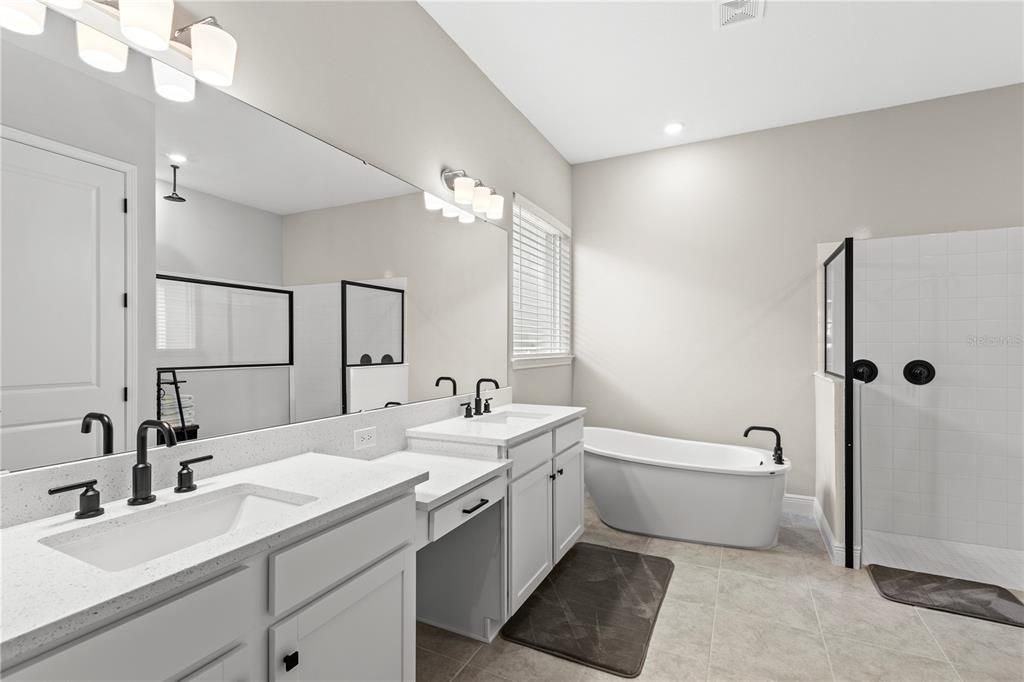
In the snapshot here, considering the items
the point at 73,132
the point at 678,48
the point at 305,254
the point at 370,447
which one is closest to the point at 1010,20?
the point at 678,48

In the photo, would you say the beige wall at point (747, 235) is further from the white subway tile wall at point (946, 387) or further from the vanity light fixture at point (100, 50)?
the vanity light fixture at point (100, 50)

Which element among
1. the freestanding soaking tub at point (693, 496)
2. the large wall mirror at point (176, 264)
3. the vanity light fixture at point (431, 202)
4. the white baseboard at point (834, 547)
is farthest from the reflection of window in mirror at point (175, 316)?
the white baseboard at point (834, 547)

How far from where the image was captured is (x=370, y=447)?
6.78 feet

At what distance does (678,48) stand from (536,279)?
67.2 inches

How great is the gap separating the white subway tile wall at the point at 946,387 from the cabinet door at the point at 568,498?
1.99 meters

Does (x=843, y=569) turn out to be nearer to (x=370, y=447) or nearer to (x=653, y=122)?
(x=370, y=447)

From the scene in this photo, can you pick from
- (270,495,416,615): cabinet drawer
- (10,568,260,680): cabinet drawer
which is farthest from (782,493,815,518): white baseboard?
(10,568,260,680): cabinet drawer

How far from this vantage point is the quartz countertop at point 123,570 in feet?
2.31

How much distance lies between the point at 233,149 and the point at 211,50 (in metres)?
0.27

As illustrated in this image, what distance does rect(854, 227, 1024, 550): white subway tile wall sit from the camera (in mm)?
2990

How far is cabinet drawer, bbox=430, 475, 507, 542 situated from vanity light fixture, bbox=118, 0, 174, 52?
1.49 metres

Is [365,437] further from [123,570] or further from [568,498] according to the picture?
[568,498]

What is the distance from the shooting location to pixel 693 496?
308 centimetres

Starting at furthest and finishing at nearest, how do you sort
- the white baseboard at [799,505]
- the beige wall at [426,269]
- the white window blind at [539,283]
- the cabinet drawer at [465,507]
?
the white baseboard at [799,505] → the white window blind at [539,283] → the beige wall at [426,269] → the cabinet drawer at [465,507]
